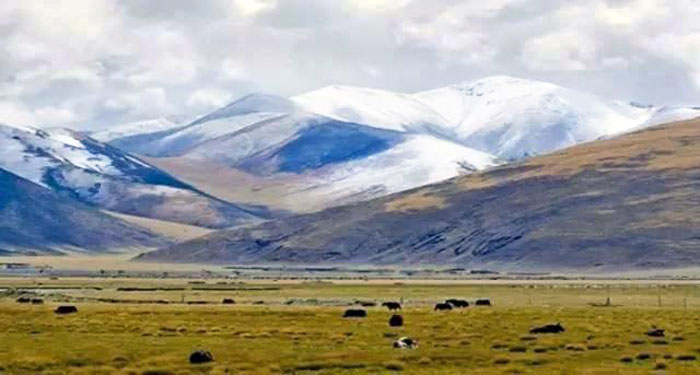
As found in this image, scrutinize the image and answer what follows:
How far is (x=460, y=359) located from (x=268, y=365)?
8359 mm

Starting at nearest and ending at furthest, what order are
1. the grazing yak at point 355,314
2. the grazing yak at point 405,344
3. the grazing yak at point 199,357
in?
the grazing yak at point 199,357 → the grazing yak at point 405,344 → the grazing yak at point 355,314

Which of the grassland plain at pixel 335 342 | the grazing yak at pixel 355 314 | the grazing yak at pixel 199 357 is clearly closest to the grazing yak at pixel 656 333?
the grassland plain at pixel 335 342

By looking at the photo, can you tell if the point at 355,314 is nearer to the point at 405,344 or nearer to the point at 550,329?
the point at 550,329

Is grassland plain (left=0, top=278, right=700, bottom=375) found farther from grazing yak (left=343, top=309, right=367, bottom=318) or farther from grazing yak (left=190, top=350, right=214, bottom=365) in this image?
grazing yak (left=343, top=309, right=367, bottom=318)

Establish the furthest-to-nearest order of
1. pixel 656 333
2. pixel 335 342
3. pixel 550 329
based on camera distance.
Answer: pixel 550 329 → pixel 656 333 → pixel 335 342

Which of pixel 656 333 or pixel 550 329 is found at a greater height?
pixel 550 329

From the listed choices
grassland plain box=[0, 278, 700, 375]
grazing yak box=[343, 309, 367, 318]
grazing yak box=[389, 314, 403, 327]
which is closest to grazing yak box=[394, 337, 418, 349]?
grassland plain box=[0, 278, 700, 375]

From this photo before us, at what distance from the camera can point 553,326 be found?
230 feet

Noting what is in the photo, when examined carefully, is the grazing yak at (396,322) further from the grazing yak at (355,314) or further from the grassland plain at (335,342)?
the grazing yak at (355,314)

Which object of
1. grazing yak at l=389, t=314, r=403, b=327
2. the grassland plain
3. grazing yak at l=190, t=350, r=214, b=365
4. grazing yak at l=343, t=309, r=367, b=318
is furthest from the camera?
grazing yak at l=343, t=309, r=367, b=318

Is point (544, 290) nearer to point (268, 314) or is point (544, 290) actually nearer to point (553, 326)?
point (268, 314)

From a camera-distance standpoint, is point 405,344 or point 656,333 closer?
point 405,344

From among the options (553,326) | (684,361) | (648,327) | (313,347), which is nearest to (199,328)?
(313,347)

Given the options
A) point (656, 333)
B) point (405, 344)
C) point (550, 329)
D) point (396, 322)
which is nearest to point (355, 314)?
point (396, 322)
